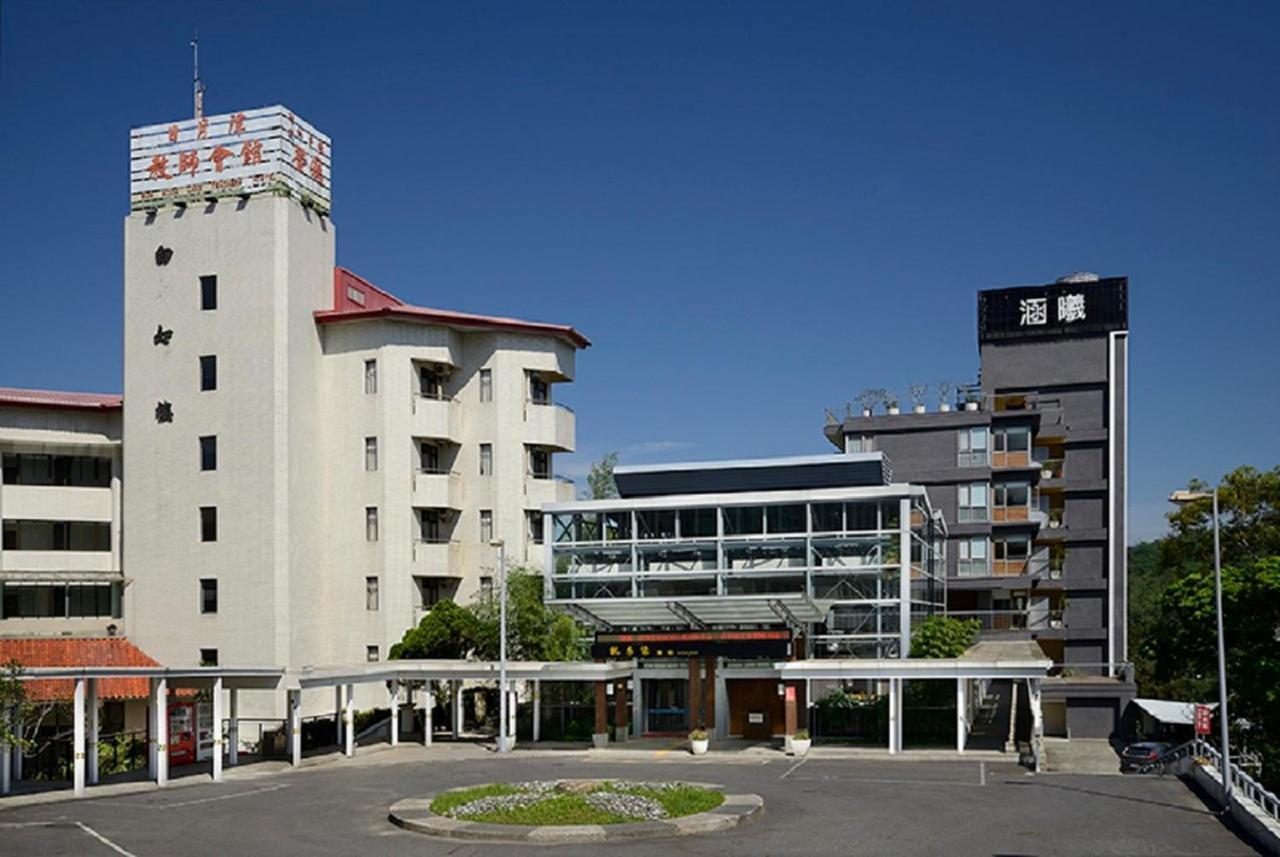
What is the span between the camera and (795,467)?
62.1 meters

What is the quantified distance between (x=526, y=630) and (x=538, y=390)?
1347cm

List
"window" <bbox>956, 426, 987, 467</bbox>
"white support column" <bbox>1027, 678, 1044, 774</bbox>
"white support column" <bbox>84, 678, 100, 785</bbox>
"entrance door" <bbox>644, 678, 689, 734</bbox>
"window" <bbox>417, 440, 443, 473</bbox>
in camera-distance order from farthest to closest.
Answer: "window" <bbox>956, 426, 987, 467</bbox>, "window" <bbox>417, 440, 443, 473</bbox>, "entrance door" <bbox>644, 678, 689, 734</bbox>, "white support column" <bbox>1027, 678, 1044, 774</bbox>, "white support column" <bbox>84, 678, 100, 785</bbox>

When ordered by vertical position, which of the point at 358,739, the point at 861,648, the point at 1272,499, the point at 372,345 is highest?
the point at 372,345

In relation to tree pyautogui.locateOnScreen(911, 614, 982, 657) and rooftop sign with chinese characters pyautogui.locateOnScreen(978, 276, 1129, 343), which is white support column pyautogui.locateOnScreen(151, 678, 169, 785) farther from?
rooftop sign with chinese characters pyautogui.locateOnScreen(978, 276, 1129, 343)

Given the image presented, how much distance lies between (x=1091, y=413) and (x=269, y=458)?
50786mm

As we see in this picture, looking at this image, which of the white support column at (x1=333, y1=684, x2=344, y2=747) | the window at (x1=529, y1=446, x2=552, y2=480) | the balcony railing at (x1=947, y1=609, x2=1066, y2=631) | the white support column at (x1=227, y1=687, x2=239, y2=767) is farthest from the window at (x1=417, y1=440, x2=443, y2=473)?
the balcony railing at (x1=947, y1=609, x2=1066, y2=631)

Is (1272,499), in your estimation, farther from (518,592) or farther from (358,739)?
(358,739)

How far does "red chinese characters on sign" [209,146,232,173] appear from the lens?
2493 inches

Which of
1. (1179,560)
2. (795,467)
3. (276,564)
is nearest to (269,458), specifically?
(276,564)

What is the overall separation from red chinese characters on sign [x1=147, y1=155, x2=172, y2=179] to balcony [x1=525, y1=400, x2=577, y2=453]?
63.5ft

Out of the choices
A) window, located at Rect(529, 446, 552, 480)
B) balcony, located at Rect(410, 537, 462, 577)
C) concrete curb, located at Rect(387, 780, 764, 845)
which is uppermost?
window, located at Rect(529, 446, 552, 480)

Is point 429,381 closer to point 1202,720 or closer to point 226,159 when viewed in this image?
point 226,159

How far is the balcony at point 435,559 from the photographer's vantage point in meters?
65.5

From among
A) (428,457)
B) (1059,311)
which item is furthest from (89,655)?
(1059,311)
